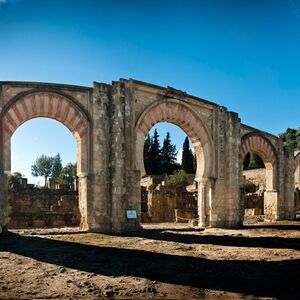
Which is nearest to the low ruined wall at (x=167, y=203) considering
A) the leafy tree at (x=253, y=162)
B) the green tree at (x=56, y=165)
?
the leafy tree at (x=253, y=162)

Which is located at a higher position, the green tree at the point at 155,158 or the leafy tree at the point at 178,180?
the green tree at the point at 155,158

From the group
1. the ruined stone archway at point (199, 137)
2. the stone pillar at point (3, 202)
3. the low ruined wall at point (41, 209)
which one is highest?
the ruined stone archway at point (199, 137)

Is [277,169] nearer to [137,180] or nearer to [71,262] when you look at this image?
[137,180]

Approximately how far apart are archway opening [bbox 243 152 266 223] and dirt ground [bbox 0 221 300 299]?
10575 mm

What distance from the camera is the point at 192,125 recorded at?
42.0ft

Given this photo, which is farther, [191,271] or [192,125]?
[192,125]

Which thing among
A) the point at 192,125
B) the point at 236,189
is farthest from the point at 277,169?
the point at 192,125

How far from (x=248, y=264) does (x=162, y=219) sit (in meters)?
14.2

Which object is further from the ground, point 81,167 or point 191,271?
point 81,167

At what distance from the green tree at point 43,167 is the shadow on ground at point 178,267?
186 feet

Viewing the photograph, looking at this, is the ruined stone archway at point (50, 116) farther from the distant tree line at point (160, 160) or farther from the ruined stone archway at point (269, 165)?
the distant tree line at point (160, 160)

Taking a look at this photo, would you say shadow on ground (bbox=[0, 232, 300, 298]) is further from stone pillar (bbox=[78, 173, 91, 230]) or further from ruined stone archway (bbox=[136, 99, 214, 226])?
ruined stone archway (bbox=[136, 99, 214, 226])

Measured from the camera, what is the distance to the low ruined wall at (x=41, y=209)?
15.4m

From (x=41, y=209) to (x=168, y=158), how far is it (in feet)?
84.6
